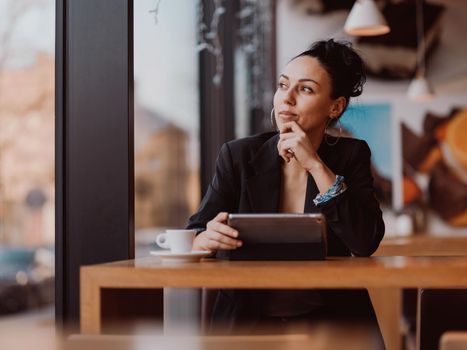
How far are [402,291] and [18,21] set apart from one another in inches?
144

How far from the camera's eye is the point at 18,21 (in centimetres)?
172

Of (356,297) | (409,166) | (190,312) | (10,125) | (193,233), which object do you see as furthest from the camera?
(409,166)

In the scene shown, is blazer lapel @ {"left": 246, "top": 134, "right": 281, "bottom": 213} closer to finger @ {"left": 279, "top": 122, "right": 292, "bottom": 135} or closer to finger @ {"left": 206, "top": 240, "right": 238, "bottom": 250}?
finger @ {"left": 279, "top": 122, "right": 292, "bottom": 135}

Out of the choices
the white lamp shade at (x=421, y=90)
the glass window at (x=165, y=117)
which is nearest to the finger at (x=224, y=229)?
the glass window at (x=165, y=117)

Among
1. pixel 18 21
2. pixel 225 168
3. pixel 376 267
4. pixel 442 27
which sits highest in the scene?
pixel 442 27

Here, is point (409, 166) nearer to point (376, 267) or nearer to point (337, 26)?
point (337, 26)

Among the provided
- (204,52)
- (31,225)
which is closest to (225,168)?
(31,225)

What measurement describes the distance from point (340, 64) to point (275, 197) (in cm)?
50

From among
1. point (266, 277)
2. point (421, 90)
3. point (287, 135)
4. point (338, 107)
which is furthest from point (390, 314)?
point (266, 277)

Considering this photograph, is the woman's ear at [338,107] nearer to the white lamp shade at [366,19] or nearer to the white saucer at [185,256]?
the white saucer at [185,256]

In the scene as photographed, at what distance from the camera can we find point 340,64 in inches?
94.2

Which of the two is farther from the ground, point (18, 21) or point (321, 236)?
point (18, 21)

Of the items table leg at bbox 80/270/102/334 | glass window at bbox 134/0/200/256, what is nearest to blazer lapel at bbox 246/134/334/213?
glass window at bbox 134/0/200/256

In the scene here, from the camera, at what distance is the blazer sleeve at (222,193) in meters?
2.18
